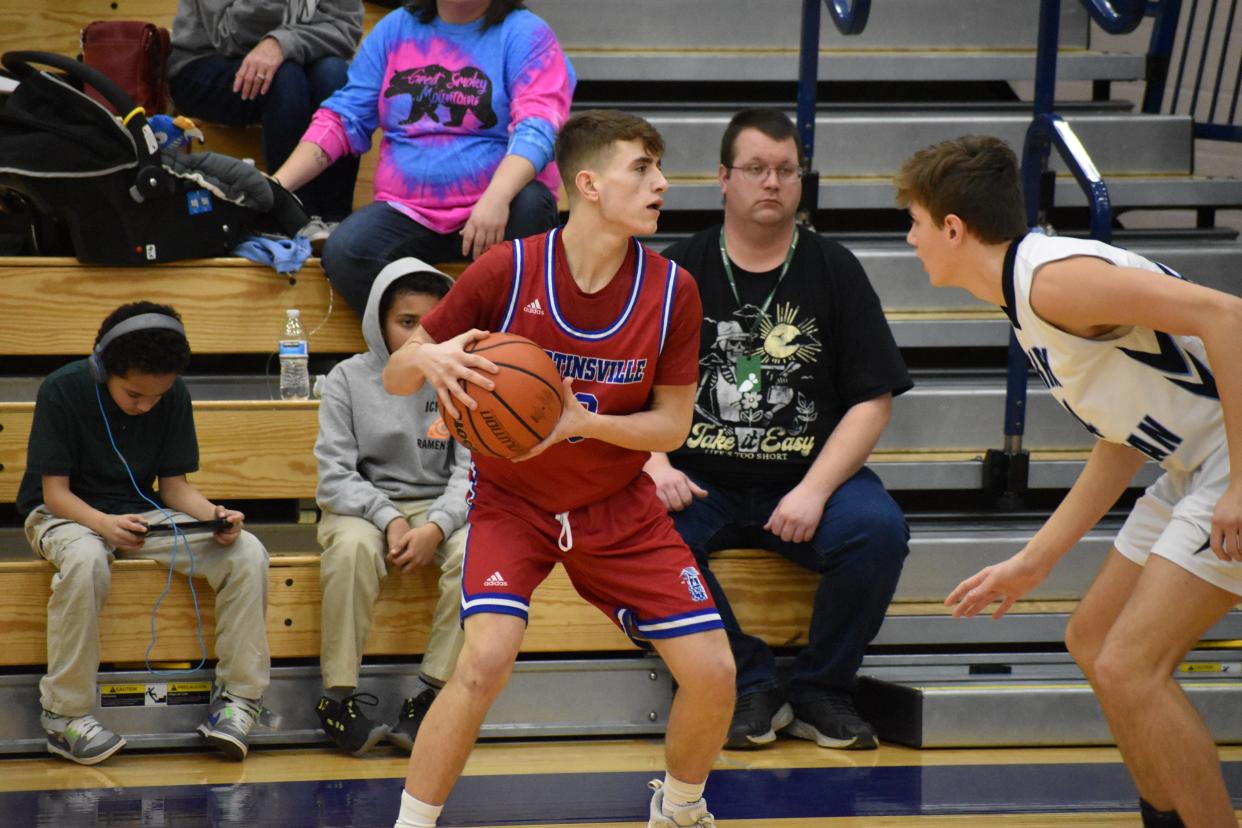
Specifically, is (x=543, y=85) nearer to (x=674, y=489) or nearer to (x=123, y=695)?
(x=674, y=489)

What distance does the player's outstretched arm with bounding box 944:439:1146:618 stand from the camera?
287cm

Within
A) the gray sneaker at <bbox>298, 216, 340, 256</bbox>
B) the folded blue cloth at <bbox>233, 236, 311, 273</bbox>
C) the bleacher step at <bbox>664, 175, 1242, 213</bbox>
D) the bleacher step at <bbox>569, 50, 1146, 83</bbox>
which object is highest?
the bleacher step at <bbox>569, 50, 1146, 83</bbox>

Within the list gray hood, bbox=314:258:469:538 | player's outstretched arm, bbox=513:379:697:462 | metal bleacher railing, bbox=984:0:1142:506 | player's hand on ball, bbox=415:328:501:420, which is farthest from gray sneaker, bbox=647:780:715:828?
metal bleacher railing, bbox=984:0:1142:506

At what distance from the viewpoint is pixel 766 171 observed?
12.9 feet

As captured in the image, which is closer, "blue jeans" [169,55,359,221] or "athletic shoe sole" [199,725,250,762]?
"athletic shoe sole" [199,725,250,762]

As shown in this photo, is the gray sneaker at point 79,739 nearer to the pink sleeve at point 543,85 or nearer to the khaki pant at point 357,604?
the khaki pant at point 357,604

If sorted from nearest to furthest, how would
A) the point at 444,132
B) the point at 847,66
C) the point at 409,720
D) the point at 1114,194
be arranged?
1. the point at 409,720
2. the point at 444,132
3. the point at 1114,194
4. the point at 847,66

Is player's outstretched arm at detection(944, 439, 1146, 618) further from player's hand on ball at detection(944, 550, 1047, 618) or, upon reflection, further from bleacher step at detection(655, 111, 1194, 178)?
bleacher step at detection(655, 111, 1194, 178)

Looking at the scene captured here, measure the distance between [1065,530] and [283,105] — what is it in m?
3.13

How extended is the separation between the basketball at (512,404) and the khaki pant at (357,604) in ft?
3.27

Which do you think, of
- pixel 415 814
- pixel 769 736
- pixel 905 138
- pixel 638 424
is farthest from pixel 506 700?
pixel 905 138

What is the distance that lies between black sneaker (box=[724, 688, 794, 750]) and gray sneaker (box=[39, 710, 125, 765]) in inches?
61.3

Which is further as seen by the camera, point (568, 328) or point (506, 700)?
point (506, 700)

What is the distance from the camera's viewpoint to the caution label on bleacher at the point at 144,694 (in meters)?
3.75
